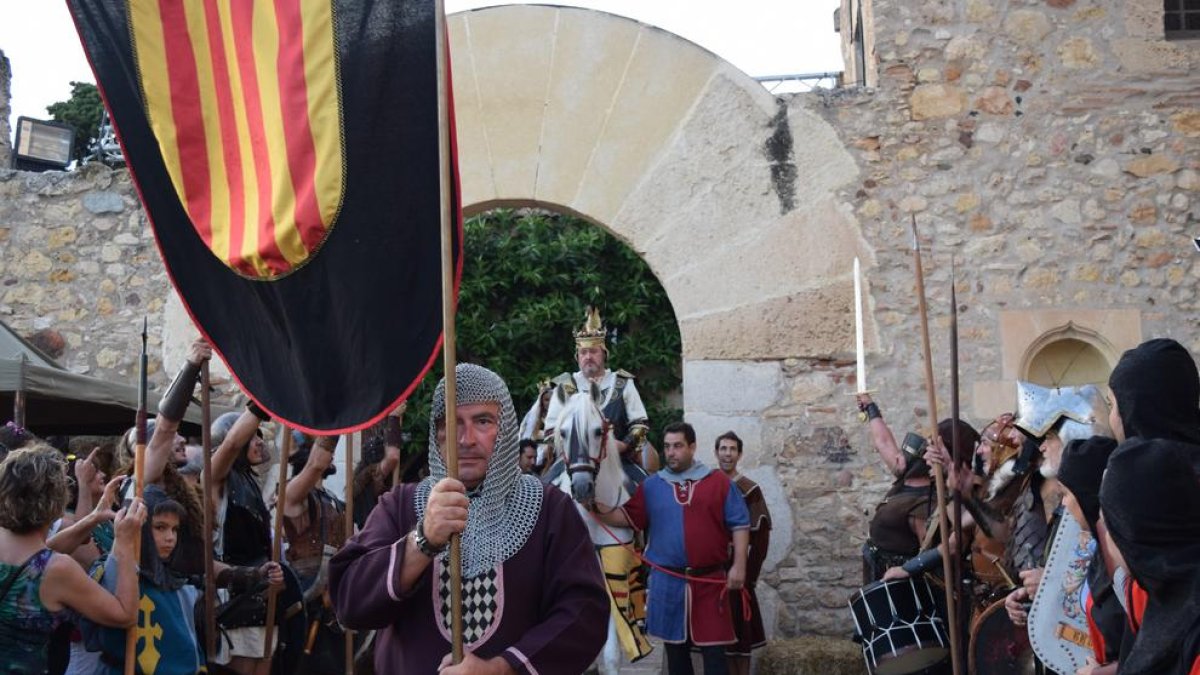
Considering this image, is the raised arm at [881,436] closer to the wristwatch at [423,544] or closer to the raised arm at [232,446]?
the raised arm at [232,446]

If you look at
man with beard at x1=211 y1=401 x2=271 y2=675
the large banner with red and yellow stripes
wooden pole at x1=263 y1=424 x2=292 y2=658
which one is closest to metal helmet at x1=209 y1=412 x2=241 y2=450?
man with beard at x1=211 y1=401 x2=271 y2=675

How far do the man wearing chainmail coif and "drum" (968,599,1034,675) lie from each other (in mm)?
2779

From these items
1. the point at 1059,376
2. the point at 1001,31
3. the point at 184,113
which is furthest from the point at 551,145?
the point at 184,113

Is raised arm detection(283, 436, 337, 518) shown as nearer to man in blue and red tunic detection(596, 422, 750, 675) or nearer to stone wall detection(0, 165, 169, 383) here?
man in blue and red tunic detection(596, 422, 750, 675)

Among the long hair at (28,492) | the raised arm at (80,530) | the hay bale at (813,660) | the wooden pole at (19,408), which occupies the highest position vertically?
the wooden pole at (19,408)

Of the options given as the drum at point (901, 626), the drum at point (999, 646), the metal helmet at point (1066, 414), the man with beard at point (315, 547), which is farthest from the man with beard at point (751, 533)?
the metal helmet at point (1066, 414)

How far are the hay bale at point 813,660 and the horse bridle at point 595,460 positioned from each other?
1.51 metres

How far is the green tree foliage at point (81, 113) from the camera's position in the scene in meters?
22.7

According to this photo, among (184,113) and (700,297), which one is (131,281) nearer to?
(700,297)

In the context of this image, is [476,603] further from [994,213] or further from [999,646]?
[994,213]

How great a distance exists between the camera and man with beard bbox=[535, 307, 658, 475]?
8891mm

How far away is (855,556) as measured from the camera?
872 cm

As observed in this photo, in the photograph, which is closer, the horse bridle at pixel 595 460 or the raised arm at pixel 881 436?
the raised arm at pixel 881 436

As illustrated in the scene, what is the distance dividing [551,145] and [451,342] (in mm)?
6275
